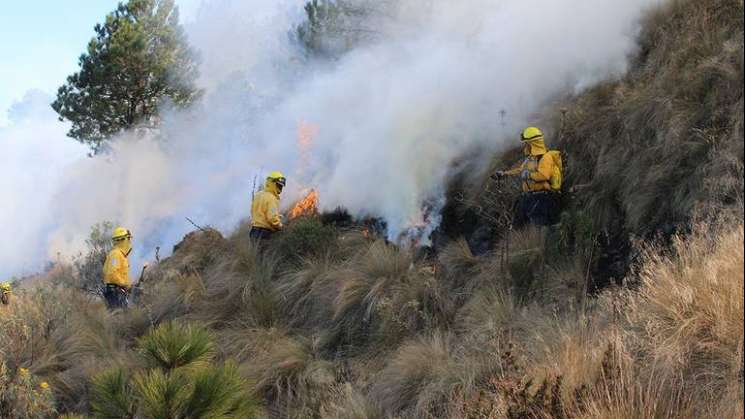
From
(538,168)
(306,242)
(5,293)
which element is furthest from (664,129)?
(5,293)

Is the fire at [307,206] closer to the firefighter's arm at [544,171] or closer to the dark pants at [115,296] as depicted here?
the dark pants at [115,296]

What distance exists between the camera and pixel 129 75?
22.4 meters

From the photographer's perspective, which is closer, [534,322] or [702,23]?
[534,322]

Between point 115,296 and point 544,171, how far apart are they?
597 centimetres

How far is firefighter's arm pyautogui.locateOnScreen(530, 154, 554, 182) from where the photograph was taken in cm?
743

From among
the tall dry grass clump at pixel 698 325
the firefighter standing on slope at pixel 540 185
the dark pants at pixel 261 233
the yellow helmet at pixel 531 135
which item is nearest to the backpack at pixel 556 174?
the firefighter standing on slope at pixel 540 185

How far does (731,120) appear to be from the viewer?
5871mm

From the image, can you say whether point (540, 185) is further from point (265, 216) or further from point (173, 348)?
point (173, 348)

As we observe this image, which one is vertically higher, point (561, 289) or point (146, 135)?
point (146, 135)

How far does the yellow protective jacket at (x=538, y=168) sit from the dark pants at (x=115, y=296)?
18.4ft

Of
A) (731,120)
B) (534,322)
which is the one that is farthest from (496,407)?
(731,120)

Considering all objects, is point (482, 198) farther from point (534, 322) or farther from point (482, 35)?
point (482, 35)

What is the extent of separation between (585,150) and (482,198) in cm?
133

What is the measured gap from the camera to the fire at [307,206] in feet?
35.7
